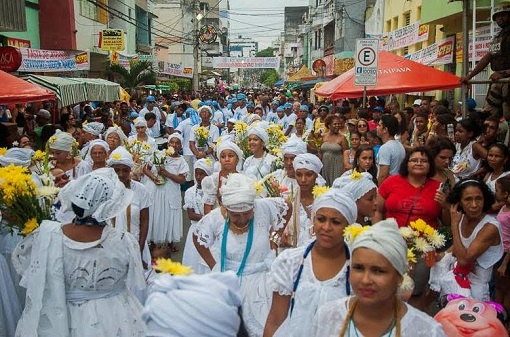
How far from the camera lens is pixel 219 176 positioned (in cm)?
716

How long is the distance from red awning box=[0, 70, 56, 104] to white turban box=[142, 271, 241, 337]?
7.87 meters

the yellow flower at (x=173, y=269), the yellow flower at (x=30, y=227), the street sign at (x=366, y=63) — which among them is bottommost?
the yellow flower at (x=30, y=227)

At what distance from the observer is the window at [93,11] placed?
2823 cm

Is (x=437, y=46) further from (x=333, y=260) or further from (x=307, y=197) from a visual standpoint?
(x=333, y=260)

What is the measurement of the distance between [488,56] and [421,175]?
3.99 meters

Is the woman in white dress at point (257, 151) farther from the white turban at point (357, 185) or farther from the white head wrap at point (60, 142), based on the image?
the white turban at point (357, 185)

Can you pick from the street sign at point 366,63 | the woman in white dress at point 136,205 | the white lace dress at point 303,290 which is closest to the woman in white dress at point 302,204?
the white lace dress at point 303,290

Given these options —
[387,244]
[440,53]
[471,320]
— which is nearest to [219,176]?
[471,320]

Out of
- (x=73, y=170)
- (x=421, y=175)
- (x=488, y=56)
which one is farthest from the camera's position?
(x=488, y=56)

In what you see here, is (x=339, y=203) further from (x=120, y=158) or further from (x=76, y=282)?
(x=120, y=158)

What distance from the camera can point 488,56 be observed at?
9141 mm

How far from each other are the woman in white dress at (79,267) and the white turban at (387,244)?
6.28ft

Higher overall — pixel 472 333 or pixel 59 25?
pixel 59 25

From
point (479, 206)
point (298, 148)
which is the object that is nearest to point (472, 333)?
point (479, 206)
